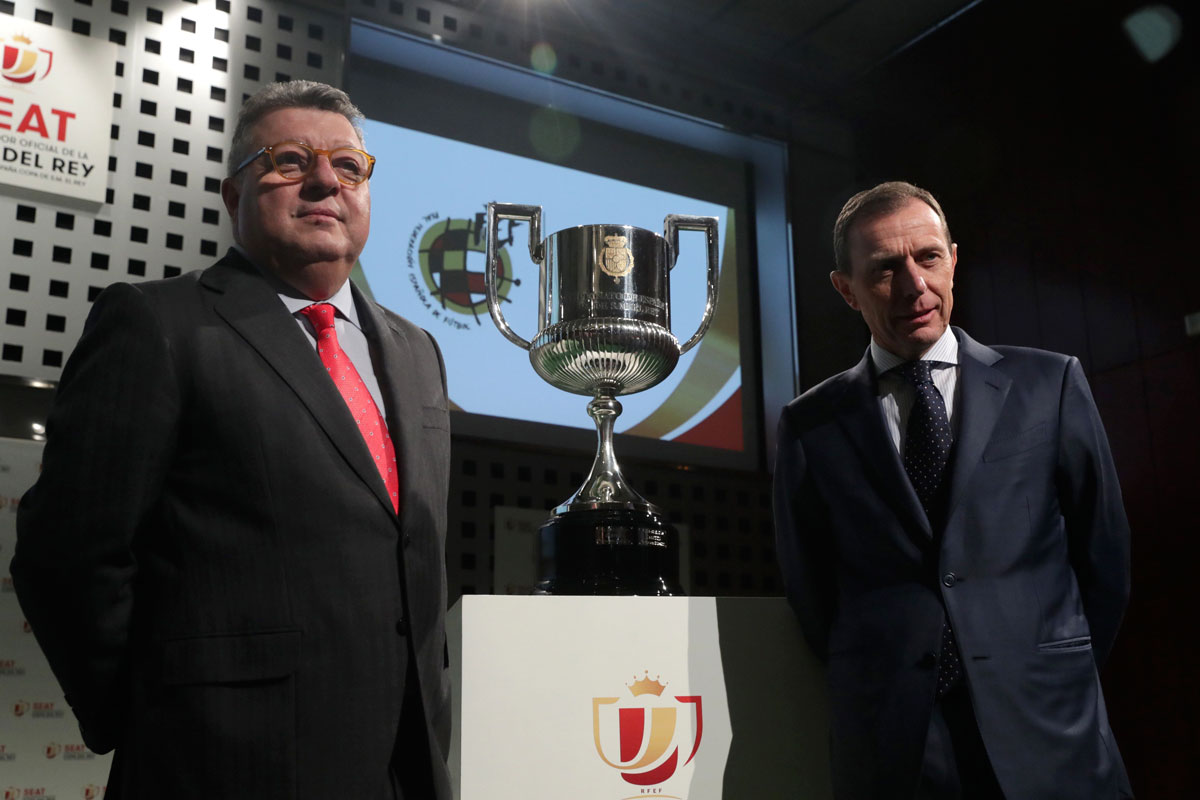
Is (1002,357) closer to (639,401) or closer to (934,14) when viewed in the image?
(639,401)

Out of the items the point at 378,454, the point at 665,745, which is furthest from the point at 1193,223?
the point at 378,454

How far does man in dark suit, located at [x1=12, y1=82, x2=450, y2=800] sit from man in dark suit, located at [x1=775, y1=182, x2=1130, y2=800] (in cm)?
61

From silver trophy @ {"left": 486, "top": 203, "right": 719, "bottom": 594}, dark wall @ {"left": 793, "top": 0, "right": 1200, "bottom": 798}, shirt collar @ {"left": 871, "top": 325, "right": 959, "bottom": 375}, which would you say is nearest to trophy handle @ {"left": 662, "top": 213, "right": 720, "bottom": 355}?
silver trophy @ {"left": 486, "top": 203, "right": 719, "bottom": 594}

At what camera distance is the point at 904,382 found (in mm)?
1696

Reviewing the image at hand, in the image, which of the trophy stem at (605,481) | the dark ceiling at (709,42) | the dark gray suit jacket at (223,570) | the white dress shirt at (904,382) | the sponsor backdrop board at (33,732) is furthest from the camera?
the dark ceiling at (709,42)

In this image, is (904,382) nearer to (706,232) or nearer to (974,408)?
(974,408)

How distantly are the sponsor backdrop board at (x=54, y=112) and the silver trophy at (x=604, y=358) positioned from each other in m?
1.32

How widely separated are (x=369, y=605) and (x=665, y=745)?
53 cm

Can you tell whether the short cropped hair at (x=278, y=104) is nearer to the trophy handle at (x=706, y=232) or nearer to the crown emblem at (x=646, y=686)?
the trophy handle at (x=706, y=232)

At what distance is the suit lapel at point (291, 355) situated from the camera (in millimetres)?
1263

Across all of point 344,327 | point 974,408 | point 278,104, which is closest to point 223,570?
point 344,327

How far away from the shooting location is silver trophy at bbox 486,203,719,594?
5.68 ft

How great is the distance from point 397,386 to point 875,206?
0.86m

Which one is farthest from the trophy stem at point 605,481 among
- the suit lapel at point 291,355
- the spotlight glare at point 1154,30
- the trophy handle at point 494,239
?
the spotlight glare at point 1154,30
